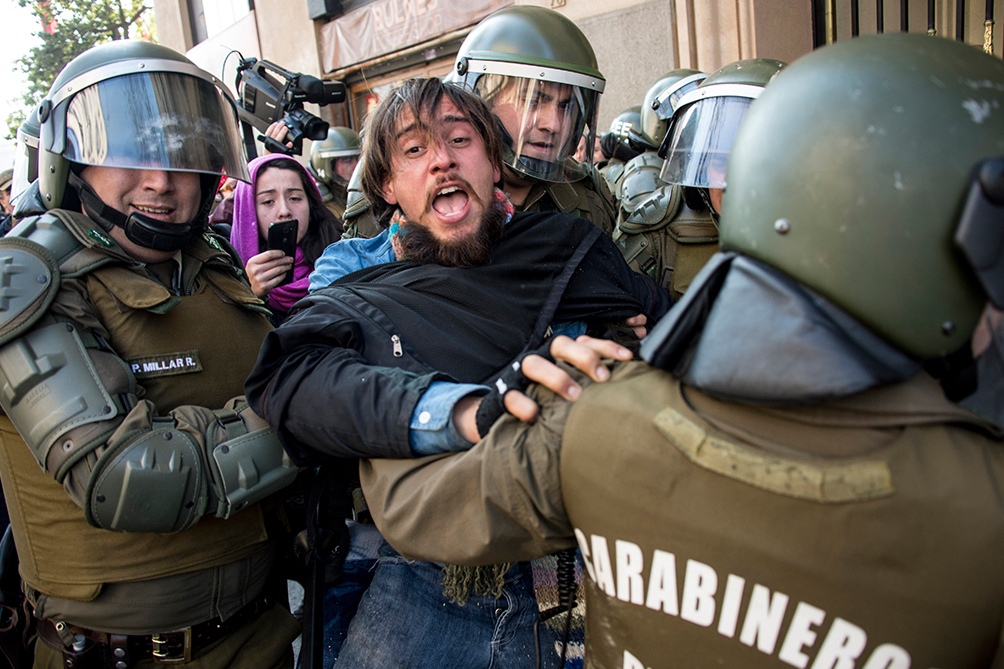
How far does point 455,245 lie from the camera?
1.89m

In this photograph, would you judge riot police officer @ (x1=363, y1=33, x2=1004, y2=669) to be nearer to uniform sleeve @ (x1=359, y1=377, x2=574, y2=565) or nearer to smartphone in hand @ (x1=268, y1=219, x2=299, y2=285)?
uniform sleeve @ (x1=359, y1=377, x2=574, y2=565)

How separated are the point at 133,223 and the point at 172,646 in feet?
3.62

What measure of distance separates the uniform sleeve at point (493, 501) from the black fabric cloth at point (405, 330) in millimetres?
135

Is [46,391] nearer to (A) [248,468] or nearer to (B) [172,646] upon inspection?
(A) [248,468]

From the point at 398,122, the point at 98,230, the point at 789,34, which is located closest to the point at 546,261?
the point at 398,122

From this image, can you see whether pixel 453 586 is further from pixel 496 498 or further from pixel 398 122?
pixel 398 122

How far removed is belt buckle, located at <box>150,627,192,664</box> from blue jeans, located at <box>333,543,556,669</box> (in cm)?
45

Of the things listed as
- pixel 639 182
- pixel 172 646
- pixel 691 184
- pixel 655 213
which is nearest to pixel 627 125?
pixel 639 182

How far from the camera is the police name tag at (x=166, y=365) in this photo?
184 cm

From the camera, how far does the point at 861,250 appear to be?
95 cm

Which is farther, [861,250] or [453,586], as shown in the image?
[453,586]

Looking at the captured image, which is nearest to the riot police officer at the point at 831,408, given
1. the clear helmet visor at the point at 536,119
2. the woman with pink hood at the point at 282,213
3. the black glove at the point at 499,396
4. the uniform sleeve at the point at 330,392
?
the black glove at the point at 499,396

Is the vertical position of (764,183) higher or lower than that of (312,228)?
higher

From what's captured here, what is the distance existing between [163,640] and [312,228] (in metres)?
2.19
